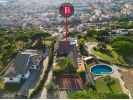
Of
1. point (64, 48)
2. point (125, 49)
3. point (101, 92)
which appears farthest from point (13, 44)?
point (101, 92)

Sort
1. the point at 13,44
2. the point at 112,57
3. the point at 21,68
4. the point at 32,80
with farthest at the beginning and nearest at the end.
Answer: the point at 13,44 → the point at 112,57 → the point at 21,68 → the point at 32,80

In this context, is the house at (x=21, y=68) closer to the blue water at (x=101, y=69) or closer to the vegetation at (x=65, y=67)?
the vegetation at (x=65, y=67)

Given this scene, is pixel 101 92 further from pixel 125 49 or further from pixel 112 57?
pixel 125 49

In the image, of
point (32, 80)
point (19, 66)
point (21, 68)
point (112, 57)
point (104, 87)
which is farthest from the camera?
point (112, 57)

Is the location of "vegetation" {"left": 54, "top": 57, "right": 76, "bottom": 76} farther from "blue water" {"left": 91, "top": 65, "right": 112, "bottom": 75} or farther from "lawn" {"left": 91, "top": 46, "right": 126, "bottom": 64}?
"lawn" {"left": 91, "top": 46, "right": 126, "bottom": 64}

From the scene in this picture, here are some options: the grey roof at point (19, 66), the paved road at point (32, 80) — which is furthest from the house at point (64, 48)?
the grey roof at point (19, 66)

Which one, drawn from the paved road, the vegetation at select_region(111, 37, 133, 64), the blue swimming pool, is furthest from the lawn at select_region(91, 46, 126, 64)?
the paved road

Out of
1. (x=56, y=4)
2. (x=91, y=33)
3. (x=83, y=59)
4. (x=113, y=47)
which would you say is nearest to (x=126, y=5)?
(x=56, y=4)
